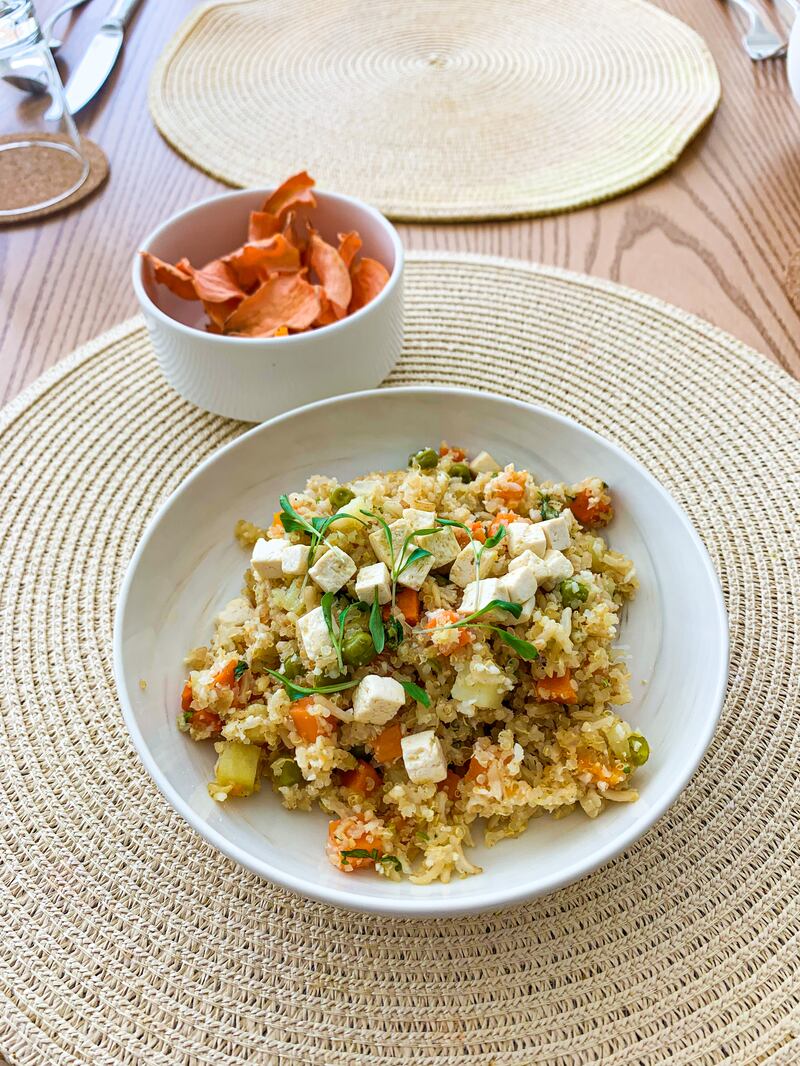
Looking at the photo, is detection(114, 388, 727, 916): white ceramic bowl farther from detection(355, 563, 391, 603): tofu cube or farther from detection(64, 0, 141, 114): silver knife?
detection(64, 0, 141, 114): silver knife

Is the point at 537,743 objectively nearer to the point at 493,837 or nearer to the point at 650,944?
the point at 493,837

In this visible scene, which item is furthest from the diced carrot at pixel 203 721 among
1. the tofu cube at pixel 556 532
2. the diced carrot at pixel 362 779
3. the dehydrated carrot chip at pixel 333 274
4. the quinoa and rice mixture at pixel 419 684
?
the dehydrated carrot chip at pixel 333 274

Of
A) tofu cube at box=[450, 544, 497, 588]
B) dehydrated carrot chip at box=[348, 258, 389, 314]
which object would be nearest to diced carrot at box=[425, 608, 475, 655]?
tofu cube at box=[450, 544, 497, 588]

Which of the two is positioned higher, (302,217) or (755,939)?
(302,217)

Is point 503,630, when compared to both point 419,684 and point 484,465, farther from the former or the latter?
point 484,465

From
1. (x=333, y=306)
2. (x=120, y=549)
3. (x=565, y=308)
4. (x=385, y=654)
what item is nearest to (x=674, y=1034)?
(x=385, y=654)

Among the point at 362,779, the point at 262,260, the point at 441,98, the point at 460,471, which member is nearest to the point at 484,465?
the point at 460,471

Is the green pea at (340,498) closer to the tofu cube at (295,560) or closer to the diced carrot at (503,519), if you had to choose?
the tofu cube at (295,560)
